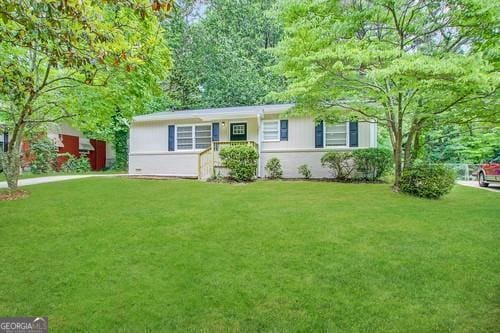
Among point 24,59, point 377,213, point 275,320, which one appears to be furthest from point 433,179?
point 24,59

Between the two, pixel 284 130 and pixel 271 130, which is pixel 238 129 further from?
pixel 284 130

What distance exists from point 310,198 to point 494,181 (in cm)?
832

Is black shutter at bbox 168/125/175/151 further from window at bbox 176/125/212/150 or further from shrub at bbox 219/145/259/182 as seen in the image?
shrub at bbox 219/145/259/182

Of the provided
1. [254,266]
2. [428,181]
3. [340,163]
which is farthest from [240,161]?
[254,266]

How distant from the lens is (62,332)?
287cm

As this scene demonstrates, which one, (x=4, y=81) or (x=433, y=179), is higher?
(x=4, y=81)

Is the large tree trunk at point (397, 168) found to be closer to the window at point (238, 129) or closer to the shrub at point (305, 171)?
the shrub at point (305, 171)

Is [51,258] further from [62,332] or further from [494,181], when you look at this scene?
[494,181]

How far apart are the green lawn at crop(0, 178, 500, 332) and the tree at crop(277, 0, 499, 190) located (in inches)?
101

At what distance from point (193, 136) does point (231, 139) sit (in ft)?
5.80

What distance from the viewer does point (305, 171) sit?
43.0ft

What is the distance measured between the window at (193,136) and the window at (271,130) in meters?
2.46

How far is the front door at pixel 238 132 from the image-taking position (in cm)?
1432

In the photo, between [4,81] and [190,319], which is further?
[4,81]
